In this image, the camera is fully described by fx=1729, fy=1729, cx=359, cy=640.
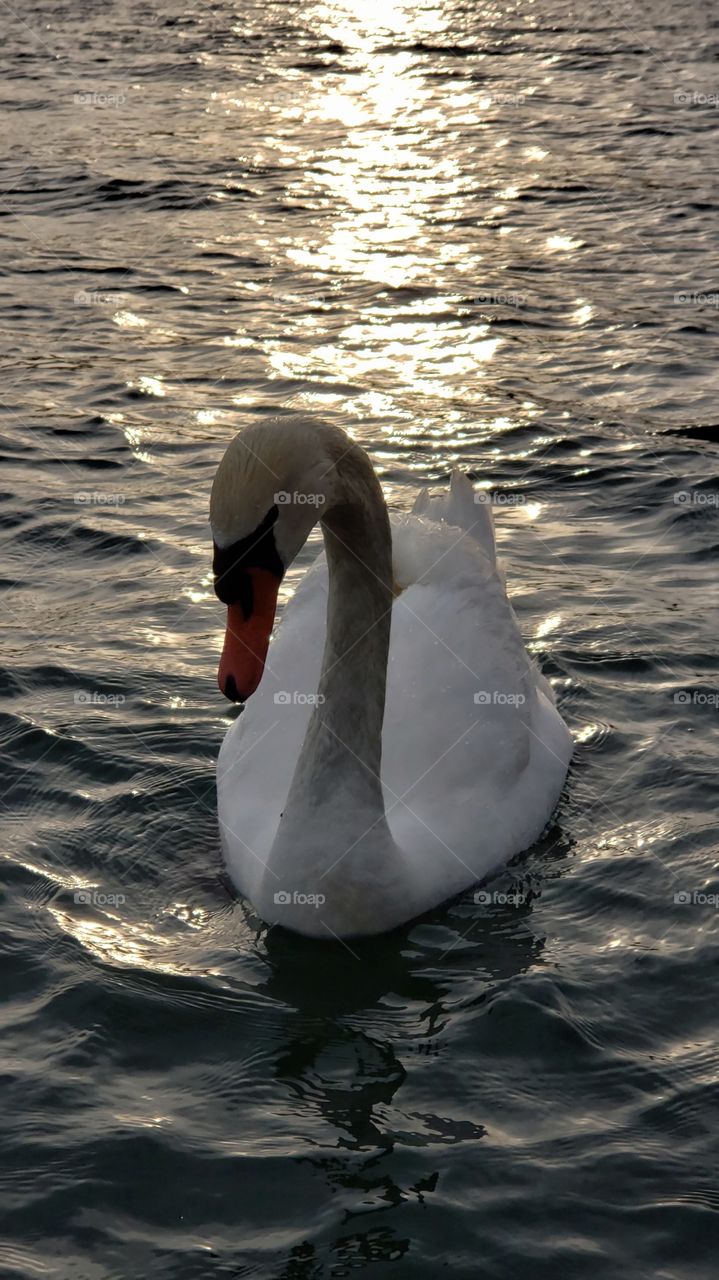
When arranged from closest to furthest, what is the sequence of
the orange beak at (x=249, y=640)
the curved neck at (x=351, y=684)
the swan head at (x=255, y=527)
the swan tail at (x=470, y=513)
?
the swan head at (x=255, y=527) < the orange beak at (x=249, y=640) < the curved neck at (x=351, y=684) < the swan tail at (x=470, y=513)

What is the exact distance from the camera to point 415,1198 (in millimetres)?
5133

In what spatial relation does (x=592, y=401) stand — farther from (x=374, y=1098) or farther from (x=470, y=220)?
(x=374, y=1098)

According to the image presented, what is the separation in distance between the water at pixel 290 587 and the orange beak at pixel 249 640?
1403mm

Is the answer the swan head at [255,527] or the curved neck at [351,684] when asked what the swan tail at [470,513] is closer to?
the curved neck at [351,684]

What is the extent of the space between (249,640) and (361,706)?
3.97ft

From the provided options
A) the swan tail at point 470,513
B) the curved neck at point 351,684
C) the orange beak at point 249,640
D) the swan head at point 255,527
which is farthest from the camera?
the swan tail at point 470,513

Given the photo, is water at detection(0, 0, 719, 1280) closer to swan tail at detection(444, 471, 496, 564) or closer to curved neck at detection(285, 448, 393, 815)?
curved neck at detection(285, 448, 393, 815)

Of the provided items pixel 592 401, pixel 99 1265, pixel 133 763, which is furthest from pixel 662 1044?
pixel 592 401

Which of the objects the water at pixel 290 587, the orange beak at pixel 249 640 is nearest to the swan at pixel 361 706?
the orange beak at pixel 249 640

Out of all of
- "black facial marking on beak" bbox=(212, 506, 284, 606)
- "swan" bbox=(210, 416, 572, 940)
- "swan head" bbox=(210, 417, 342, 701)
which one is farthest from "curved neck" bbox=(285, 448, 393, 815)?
"black facial marking on beak" bbox=(212, 506, 284, 606)

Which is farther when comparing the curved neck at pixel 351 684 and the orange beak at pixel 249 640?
the curved neck at pixel 351 684

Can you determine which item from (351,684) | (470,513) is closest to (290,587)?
(470,513)

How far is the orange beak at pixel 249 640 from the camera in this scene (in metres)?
5.27

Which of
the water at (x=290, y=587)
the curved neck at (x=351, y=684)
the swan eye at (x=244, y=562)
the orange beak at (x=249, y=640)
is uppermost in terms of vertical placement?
the swan eye at (x=244, y=562)
